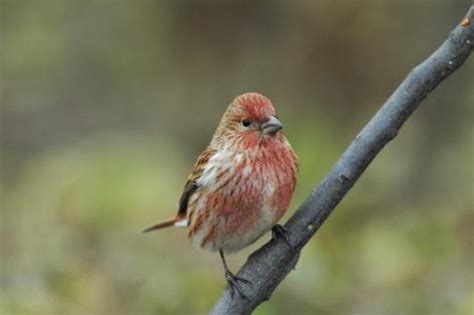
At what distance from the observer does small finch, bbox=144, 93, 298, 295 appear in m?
3.96

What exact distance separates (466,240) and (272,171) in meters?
2.15

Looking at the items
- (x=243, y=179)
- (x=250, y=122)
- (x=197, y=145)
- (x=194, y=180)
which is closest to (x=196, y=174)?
(x=194, y=180)

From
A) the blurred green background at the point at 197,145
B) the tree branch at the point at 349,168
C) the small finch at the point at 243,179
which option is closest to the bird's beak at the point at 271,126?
the small finch at the point at 243,179

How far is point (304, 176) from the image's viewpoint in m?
6.62

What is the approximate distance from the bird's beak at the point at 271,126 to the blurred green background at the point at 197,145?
1.16 metres

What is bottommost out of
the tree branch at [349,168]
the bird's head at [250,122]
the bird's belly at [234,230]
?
the tree branch at [349,168]

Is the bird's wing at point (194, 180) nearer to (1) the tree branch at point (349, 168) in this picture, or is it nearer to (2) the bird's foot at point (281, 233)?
(2) the bird's foot at point (281, 233)

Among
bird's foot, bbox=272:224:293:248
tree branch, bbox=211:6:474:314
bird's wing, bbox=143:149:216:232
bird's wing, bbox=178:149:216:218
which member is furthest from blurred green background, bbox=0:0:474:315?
tree branch, bbox=211:6:474:314

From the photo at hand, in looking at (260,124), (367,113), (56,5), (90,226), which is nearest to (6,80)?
(56,5)

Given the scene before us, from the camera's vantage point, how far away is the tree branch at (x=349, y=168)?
2701 millimetres

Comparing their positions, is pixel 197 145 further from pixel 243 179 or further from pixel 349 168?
pixel 349 168

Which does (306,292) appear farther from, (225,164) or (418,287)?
(225,164)

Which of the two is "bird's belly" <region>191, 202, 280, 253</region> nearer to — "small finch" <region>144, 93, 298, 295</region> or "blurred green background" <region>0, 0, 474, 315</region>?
"small finch" <region>144, 93, 298, 295</region>

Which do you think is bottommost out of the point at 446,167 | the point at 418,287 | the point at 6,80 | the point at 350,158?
the point at 350,158
